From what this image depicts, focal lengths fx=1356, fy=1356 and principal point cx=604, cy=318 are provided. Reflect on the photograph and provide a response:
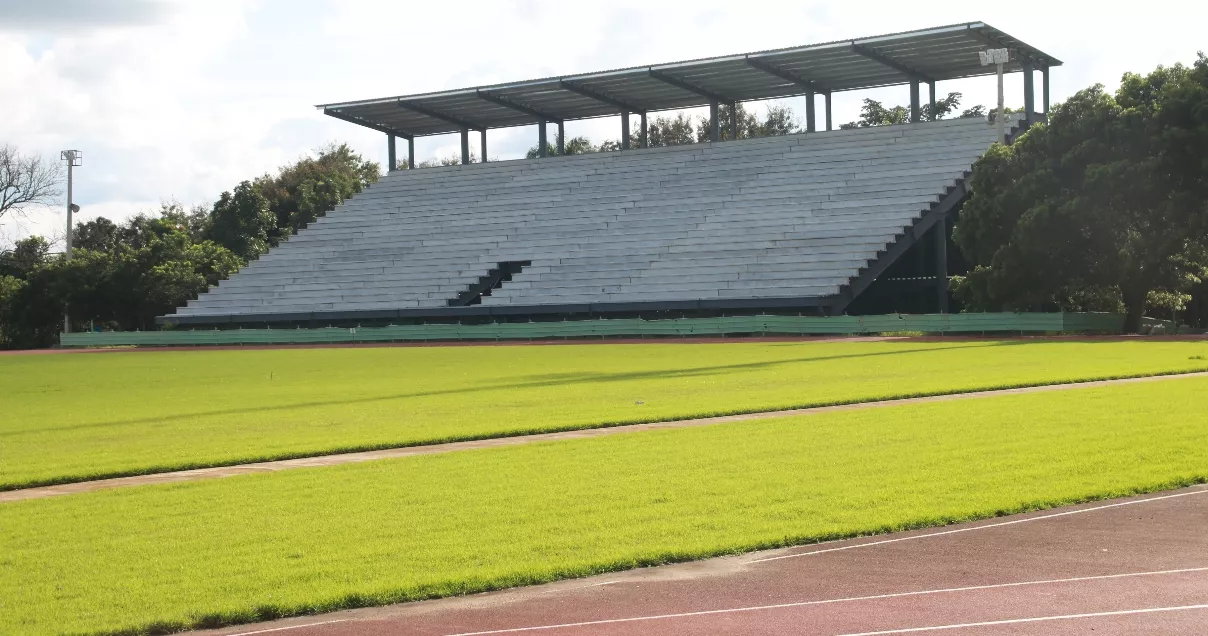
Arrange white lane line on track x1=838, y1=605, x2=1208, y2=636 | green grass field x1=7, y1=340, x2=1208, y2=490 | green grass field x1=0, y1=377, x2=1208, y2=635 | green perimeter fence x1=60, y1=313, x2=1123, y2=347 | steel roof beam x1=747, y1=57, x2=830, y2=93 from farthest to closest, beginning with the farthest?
steel roof beam x1=747, y1=57, x2=830, y2=93
green perimeter fence x1=60, y1=313, x2=1123, y2=347
green grass field x1=7, y1=340, x2=1208, y2=490
green grass field x1=0, y1=377, x2=1208, y2=635
white lane line on track x1=838, y1=605, x2=1208, y2=636

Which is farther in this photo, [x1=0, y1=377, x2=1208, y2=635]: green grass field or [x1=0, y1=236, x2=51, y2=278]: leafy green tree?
[x1=0, y1=236, x2=51, y2=278]: leafy green tree

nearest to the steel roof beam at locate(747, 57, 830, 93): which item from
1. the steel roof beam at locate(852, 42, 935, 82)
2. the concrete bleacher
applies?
the concrete bleacher

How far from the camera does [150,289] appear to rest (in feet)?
266

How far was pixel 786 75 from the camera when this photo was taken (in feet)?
233

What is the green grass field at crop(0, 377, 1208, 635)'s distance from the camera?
9586 millimetres

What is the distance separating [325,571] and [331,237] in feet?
247

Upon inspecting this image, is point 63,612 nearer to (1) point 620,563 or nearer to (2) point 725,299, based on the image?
(1) point 620,563

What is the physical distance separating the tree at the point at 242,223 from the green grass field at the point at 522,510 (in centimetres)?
9065

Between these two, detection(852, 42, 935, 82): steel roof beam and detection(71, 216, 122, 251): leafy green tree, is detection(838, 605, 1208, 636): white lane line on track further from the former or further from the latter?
detection(71, 216, 122, 251): leafy green tree

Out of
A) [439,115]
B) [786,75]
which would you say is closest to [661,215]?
[786,75]

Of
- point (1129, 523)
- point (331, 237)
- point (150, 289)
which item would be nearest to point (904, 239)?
point (331, 237)

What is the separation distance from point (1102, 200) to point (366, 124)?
50.9 m

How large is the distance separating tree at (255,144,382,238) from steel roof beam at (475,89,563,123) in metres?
17.8

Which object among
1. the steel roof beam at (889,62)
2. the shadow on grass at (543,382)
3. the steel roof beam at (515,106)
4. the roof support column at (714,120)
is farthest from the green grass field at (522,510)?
the steel roof beam at (515,106)
